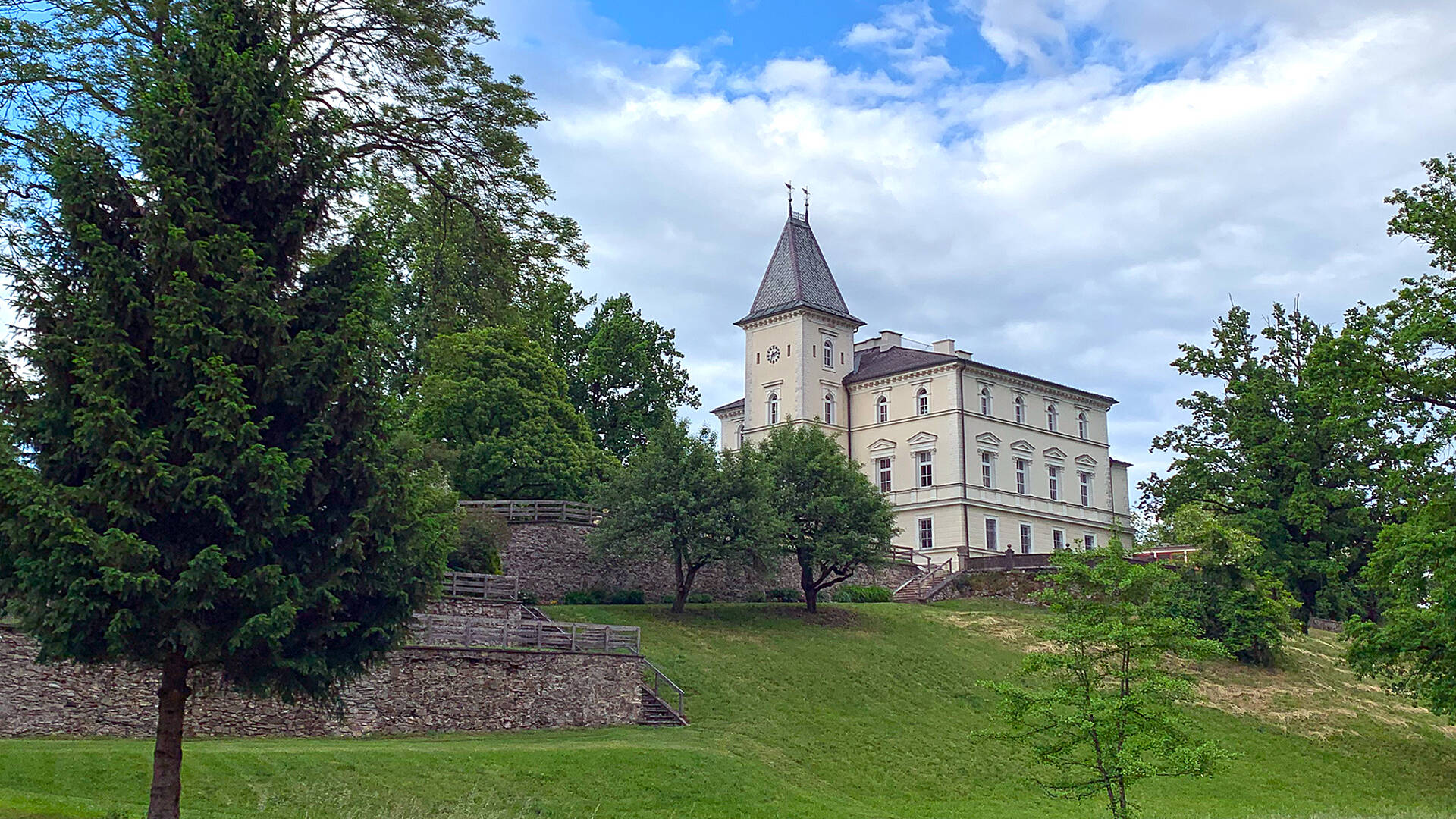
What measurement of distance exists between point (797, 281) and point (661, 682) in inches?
1433

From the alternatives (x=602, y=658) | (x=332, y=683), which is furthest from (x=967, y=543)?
(x=332, y=683)

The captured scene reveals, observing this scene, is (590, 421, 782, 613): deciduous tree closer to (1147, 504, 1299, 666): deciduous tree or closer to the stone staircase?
the stone staircase

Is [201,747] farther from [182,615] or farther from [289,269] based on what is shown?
[289,269]

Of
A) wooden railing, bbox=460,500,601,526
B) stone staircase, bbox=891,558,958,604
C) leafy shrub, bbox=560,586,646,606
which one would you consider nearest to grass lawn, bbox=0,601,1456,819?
leafy shrub, bbox=560,586,646,606

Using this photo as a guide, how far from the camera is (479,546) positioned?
36.9 metres

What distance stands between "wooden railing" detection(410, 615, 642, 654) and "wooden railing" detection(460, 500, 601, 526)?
1019cm

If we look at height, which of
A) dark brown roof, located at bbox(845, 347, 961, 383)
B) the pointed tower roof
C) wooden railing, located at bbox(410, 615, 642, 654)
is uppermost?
the pointed tower roof

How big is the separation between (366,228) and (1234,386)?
40.9m

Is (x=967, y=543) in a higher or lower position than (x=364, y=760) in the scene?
higher

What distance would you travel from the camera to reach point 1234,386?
49250 mm

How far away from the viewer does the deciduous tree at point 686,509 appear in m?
38.7

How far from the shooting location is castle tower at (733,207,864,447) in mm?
64413

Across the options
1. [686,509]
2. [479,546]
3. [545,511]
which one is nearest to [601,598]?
[545,511]

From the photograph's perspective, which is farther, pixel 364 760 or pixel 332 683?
pixel 364 760
